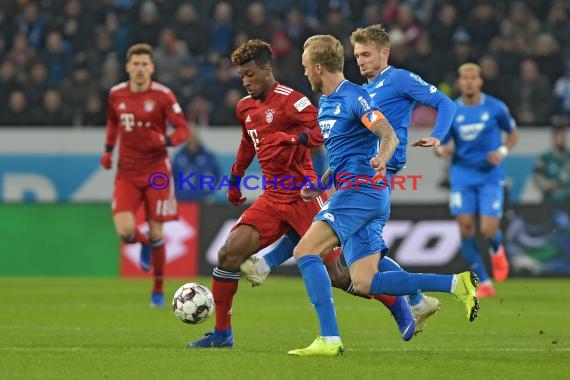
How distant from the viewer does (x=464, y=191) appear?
1433cm

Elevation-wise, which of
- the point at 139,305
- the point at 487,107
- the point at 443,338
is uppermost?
the point at 487,107

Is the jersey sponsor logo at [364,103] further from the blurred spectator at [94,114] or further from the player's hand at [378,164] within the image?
the blurred spectator at [94,114]

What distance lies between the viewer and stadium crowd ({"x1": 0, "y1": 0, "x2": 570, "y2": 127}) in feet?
64.0

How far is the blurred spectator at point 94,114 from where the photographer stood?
19109mm

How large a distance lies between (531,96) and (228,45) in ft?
16.4

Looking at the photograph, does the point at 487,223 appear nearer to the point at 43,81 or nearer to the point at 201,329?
the point at 201,329

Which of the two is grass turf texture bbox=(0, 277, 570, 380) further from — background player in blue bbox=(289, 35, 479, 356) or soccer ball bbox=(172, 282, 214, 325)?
background player in blue bbox=(289, 35, 479, 356)

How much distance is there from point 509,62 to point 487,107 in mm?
6186

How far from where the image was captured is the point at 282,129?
888 cm

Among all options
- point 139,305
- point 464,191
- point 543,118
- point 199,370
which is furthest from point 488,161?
point 199,370

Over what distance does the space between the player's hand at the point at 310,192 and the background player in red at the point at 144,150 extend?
468cm

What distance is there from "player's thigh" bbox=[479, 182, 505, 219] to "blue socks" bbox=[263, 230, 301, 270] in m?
5.71

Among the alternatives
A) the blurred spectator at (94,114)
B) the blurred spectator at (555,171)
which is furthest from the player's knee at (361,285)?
the blurred spectator at (94,114)

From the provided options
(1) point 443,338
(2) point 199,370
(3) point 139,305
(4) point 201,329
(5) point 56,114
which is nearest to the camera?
(2) point 199,370
